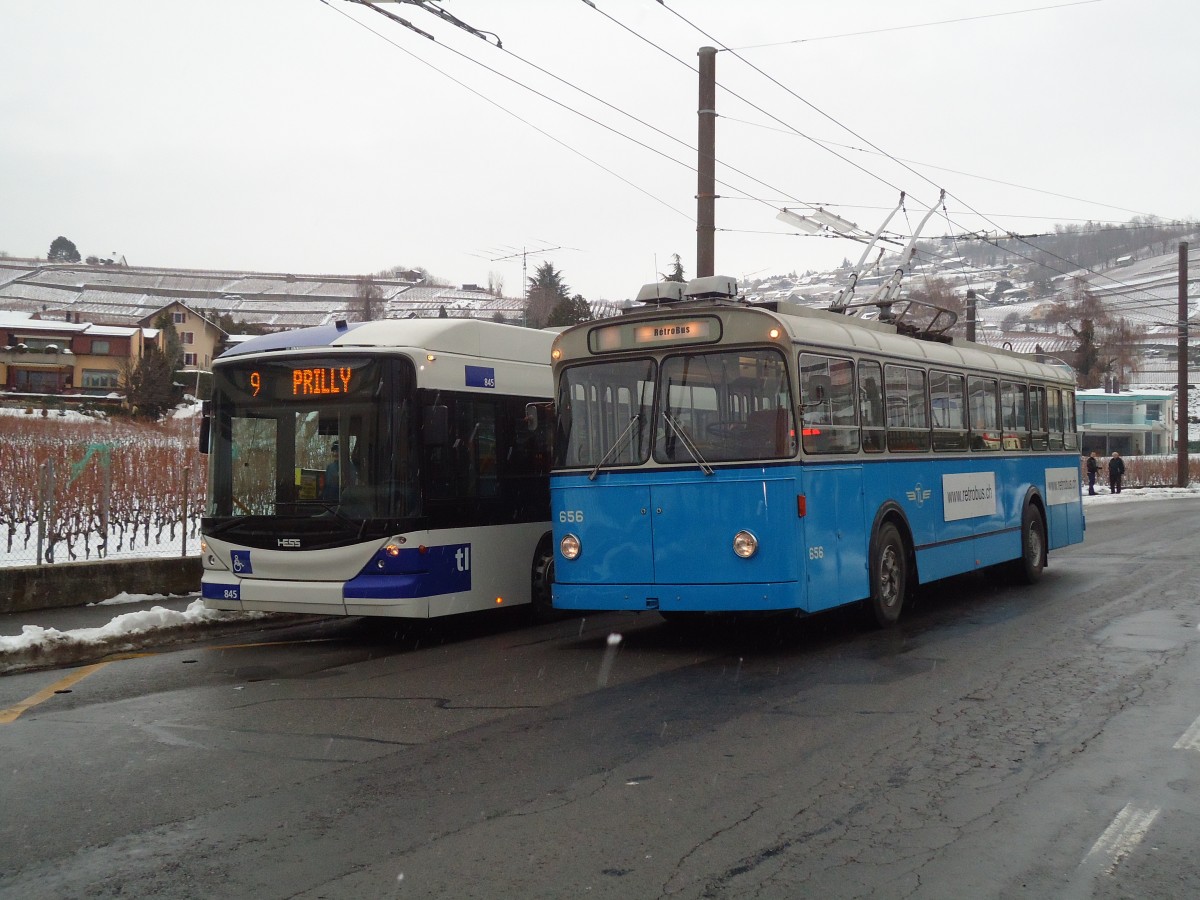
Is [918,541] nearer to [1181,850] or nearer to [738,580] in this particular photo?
[738,580]

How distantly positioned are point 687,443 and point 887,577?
8.64ft

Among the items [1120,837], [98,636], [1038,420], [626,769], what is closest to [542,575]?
[98,636]

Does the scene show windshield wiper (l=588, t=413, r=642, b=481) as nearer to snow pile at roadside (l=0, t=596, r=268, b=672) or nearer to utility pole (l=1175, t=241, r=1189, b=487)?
snow pile at roadside (l=0, t=596, r=268, b=672)

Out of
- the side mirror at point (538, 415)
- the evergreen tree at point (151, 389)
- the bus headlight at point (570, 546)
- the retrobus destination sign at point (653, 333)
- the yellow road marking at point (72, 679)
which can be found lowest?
the yellow road marking at point (72, 679)

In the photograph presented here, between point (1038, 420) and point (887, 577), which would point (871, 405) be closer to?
point (887, 577)

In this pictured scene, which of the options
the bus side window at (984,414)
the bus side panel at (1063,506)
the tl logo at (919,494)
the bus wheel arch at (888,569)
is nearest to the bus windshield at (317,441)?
the bus wheel arch at (888,569)

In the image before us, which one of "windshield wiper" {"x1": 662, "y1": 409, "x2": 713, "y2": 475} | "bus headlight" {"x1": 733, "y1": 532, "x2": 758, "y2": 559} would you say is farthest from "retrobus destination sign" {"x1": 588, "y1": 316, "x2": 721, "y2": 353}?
"bus headlight" {"x1": 733, "y1": 532, "x2": 758, "y2": 559}

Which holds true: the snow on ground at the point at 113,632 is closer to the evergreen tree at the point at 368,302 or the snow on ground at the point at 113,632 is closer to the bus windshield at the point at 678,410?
the evergreen tree at the point at 368,302

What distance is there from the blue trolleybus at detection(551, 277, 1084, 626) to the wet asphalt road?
26.4 inches

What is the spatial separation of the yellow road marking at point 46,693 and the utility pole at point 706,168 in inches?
372

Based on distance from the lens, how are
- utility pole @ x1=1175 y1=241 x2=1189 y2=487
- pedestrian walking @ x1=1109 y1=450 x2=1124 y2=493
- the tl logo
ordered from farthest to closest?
pedestrian walking @ x1=1109 y1=450 x2=1124 y2=493
utility pole @ x1=1175 y1=241 x2=1189 y2=487
the tl logo

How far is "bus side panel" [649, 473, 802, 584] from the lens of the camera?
980 cm

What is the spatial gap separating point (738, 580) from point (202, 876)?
5.77 meters

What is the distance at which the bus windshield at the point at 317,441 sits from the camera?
1088 cm
